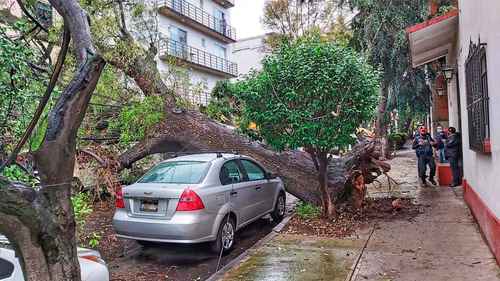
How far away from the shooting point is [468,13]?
769 cm

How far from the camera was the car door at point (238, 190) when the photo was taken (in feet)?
24.6

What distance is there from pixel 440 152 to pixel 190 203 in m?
9.85

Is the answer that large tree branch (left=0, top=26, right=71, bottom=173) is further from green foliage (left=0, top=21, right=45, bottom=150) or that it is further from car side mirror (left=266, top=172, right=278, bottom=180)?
car side mirror (left=266, top=172, right=278, bottom=180)

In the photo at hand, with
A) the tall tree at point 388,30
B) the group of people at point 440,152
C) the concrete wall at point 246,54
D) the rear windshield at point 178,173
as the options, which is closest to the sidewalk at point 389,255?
the rear windshield at point 178,173

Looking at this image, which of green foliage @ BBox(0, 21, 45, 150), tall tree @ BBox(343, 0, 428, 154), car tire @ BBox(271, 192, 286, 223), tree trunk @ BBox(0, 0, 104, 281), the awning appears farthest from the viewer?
tall tree @ BBox(343, 0, 428, 154)

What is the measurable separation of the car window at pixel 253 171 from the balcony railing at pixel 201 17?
2089 centimetres

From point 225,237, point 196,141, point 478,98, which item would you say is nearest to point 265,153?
point 196,141

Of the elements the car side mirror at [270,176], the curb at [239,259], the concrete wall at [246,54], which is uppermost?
the concrete wall at [246,54]

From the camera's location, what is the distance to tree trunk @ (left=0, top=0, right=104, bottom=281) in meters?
2.61

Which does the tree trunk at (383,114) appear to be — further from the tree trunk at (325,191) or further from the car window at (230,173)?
the car window at (230,173)

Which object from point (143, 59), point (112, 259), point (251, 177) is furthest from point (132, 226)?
point (143, 59)

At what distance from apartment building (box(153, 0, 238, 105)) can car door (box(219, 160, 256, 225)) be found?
1917 centimetres

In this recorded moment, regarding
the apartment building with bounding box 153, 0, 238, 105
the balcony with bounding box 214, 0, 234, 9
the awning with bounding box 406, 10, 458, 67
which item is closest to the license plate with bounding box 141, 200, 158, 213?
the awning with bounding box 406, 10, 458, 67

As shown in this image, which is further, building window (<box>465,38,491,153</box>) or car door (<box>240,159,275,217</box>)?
car door (<box>240,159,275,217</box>)
